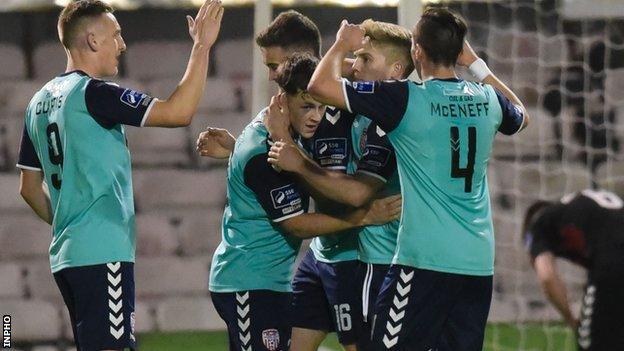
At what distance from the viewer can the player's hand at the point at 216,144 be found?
17.5 feet

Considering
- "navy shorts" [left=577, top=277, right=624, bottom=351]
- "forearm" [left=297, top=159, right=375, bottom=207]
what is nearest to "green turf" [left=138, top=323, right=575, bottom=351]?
"forearm" [left=297, top=159, right=375, bottom=207]

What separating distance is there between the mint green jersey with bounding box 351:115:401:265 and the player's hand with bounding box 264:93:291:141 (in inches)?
12.4

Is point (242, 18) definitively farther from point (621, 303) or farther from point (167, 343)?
point (621, 303)

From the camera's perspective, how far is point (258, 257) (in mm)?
4758

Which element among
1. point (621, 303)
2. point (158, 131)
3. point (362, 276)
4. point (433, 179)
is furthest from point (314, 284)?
point (158, 131)

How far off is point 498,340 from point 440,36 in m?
4.14

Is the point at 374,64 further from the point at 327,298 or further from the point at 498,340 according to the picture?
the point at 498,340

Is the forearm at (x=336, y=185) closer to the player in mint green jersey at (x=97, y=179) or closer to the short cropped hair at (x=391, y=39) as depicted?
the player in mint green jersey at (x=97, y=179)

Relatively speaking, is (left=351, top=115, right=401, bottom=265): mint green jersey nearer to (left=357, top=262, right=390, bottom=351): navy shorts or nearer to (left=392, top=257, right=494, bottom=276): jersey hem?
(left=357, top=262, right=390, bottom=351): navy shorts

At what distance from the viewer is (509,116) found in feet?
15.7

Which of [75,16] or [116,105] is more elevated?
[75,16]

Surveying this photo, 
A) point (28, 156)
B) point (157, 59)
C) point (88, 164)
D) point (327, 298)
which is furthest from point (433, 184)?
point (157, 59)

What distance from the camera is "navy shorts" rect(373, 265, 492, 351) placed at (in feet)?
14.8

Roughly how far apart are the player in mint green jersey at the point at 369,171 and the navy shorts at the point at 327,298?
28 mm
